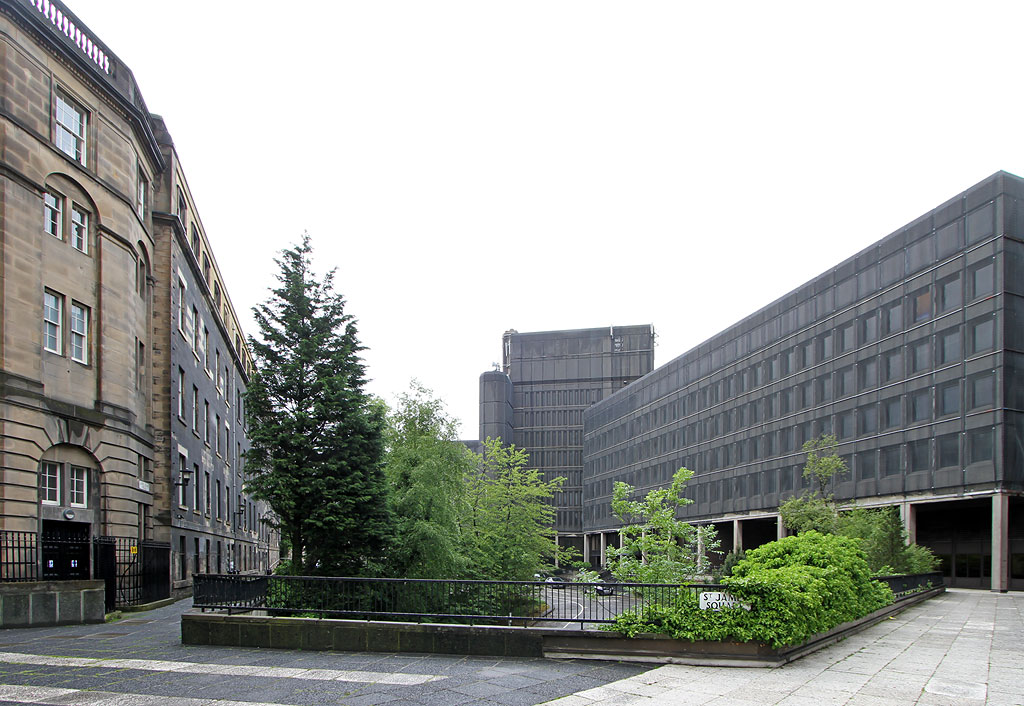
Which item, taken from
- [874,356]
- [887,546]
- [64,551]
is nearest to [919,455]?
[874,356]

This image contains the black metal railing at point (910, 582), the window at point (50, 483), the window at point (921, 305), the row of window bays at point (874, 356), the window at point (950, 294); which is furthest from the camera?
the window at point (921, 305)

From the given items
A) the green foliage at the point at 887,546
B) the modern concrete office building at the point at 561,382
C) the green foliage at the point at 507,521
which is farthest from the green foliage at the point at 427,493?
the modern concrete office building at the point at 561,382

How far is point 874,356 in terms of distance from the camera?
51.3 m

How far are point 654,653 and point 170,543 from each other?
25942 millimetres

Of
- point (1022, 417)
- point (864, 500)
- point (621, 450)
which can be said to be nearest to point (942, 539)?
point (864, 500)

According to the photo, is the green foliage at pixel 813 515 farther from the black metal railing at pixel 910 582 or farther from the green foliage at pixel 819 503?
the black metal railing at pixel 910 582

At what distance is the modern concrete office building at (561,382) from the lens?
434 feet

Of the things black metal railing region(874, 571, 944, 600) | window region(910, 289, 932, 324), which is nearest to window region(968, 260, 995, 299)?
window region(910, 289, 932, 324)

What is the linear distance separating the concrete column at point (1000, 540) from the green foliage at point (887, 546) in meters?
4.73

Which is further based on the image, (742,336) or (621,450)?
(621,450)

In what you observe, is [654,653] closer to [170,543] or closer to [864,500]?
[170,543]

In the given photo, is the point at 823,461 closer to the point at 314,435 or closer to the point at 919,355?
the point at 919,355

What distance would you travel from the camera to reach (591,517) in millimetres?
112438

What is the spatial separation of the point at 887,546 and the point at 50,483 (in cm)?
3327
